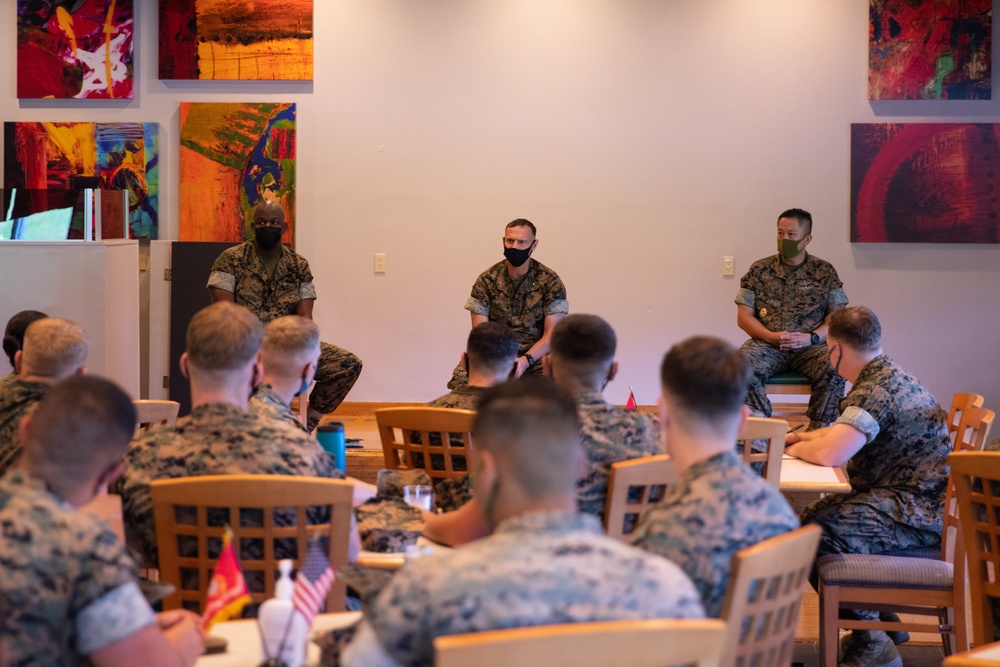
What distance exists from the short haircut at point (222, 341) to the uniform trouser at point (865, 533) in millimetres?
2215

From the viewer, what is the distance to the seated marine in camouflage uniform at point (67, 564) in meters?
1.72

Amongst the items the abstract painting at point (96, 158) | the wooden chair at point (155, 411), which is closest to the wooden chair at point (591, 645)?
the wooden chair at point (155, 411)

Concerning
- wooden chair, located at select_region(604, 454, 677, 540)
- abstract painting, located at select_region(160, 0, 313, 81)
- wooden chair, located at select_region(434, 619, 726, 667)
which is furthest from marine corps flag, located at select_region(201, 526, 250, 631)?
abstract painting, located at select_region(160, 0, 313, 81)

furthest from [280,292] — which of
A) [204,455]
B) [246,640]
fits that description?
[246,640]

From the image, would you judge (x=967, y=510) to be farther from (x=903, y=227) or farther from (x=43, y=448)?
(x=903, y=227)

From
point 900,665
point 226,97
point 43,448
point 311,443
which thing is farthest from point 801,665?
point 226,97

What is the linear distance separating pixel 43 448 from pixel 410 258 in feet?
20.3

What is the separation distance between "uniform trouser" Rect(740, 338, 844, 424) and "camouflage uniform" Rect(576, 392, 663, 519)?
11.0 feet

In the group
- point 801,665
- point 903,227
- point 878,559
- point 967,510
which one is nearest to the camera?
point 967,510

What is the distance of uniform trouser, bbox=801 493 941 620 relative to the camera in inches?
158

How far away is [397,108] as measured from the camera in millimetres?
7914

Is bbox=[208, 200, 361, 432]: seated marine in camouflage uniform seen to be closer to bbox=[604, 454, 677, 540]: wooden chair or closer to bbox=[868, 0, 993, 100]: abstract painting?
bbox=[604, 454, 677, 540]: wooden chair

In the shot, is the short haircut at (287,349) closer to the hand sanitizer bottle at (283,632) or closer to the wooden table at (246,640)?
the wooden table at (246,640)

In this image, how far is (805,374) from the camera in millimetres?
6719
